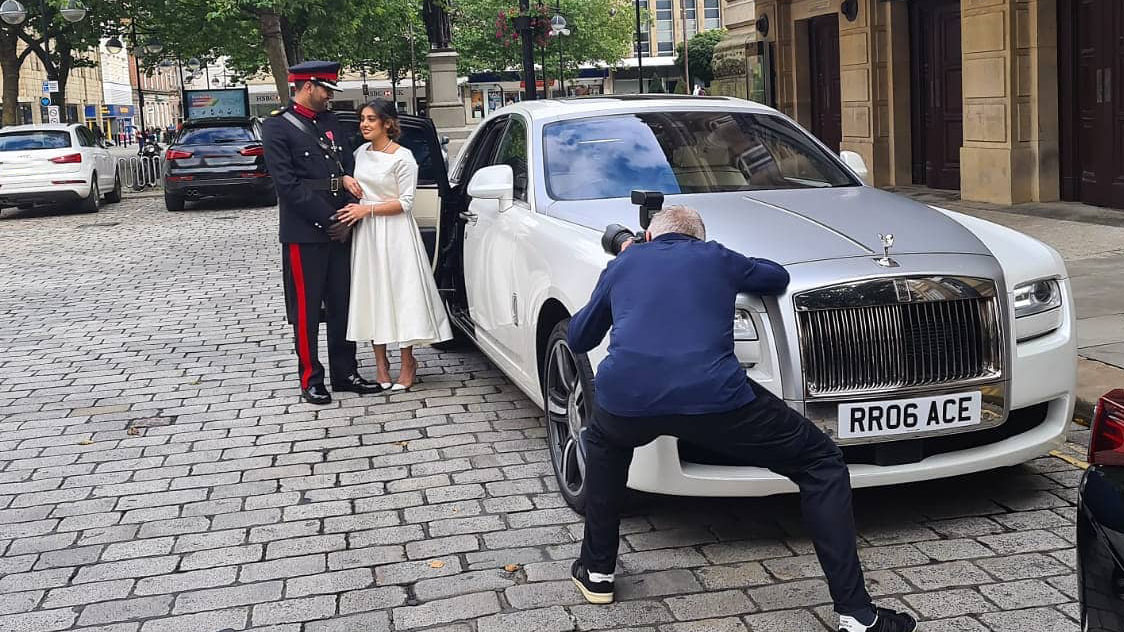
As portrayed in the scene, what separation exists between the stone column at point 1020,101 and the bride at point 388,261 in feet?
32.7

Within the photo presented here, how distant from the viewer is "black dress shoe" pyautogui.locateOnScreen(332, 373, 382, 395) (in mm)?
7648

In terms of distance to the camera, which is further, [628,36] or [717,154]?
[628,36]

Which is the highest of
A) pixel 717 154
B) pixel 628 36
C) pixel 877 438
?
pixel 628 36

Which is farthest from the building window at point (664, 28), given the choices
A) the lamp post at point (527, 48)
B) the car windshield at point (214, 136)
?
the car windshield at point (214, 136)

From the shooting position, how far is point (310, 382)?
7426mm

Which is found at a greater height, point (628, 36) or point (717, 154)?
point (628, 36)

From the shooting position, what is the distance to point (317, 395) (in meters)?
7.42

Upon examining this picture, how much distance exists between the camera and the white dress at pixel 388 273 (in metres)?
7.39

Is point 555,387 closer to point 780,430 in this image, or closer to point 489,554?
point 489,554

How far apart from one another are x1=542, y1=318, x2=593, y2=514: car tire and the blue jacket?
887 mm

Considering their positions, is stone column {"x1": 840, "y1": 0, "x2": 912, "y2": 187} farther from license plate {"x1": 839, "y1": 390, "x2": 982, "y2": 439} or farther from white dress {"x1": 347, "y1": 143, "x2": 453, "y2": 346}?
license plate {"x1": 839, "y1": 390, "x2": 982, "y2": 439}

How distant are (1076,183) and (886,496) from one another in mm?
11203

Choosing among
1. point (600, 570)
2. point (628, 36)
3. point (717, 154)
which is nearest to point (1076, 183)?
point (717, 154)

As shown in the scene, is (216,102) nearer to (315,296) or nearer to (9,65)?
(9,65)
